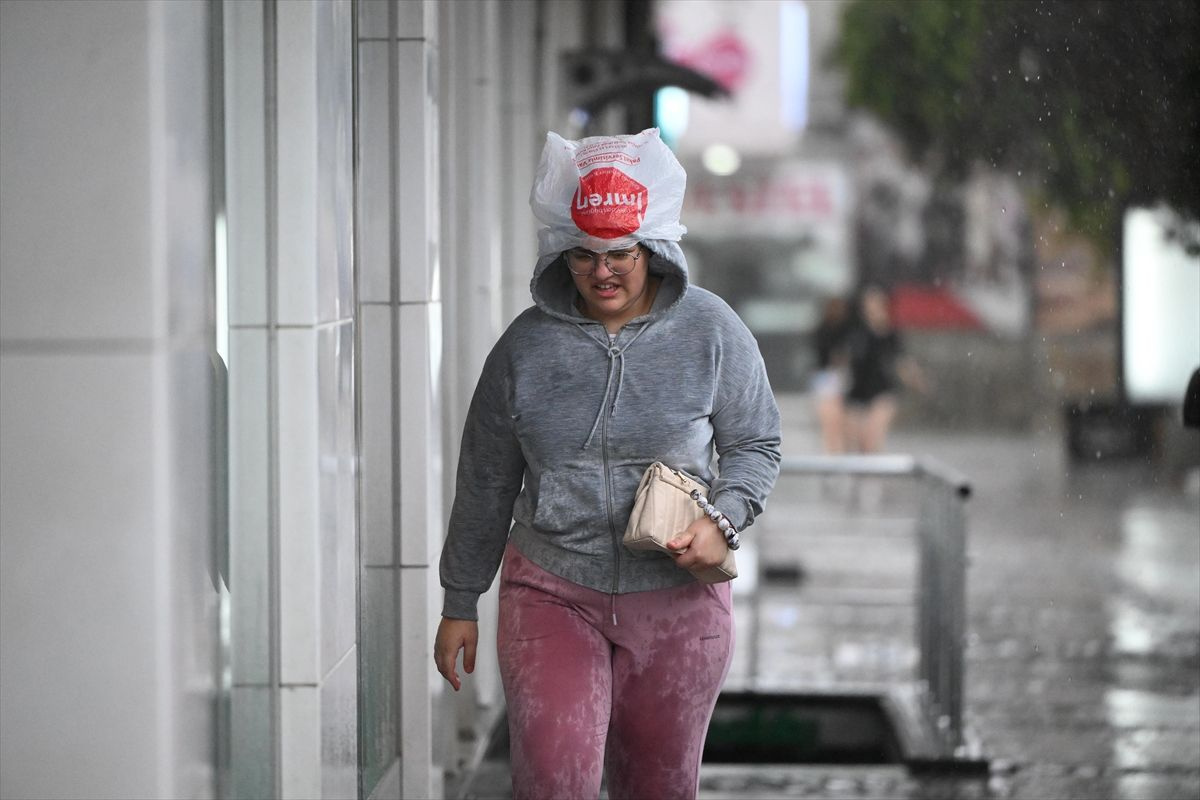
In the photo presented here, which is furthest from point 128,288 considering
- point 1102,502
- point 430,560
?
point 1102,502

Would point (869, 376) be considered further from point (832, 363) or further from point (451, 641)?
point (451, 641)

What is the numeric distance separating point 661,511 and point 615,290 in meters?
0.44

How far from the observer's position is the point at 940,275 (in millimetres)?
32906


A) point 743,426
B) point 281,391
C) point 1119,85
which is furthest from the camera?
point 1119,85

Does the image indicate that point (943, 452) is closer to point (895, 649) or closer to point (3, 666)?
point (895, 649)

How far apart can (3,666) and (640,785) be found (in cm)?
122

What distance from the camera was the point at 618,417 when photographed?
11.2 feet

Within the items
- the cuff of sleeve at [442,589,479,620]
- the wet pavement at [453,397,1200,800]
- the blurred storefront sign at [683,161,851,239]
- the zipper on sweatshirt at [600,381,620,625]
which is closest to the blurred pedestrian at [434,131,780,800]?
the zipper on sweatshirt at [600,381,620,625]

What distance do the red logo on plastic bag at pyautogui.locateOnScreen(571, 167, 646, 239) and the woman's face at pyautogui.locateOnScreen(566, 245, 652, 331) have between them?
59mm

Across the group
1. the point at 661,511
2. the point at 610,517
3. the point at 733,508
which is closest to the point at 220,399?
the point at 610,517

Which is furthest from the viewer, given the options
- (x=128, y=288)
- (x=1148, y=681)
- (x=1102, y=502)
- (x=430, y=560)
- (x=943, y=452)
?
(x=943, y=452)

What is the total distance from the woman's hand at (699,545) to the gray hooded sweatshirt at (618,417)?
67mm

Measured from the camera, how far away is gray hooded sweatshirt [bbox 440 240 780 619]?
134 inches

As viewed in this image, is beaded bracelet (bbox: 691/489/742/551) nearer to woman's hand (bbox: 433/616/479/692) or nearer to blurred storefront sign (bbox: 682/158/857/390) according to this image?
woman's hand (bbox: 433/616/479/692)
